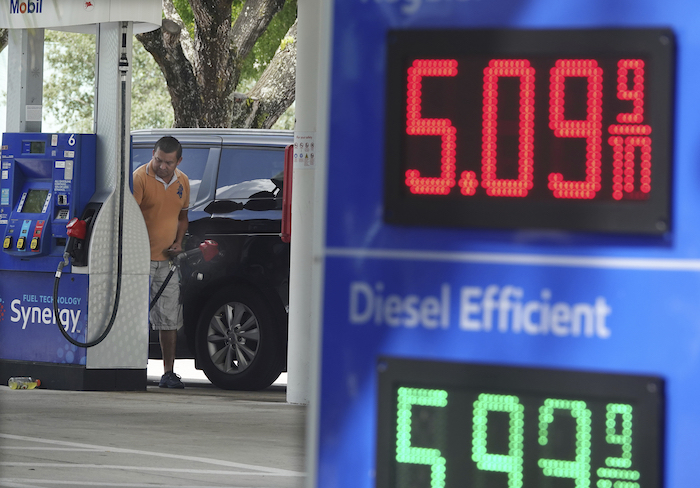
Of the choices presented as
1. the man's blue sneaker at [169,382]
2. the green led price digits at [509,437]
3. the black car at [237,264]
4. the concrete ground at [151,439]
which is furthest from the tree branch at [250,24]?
the green led price digits at [509,437]

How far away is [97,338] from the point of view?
9.85 metres

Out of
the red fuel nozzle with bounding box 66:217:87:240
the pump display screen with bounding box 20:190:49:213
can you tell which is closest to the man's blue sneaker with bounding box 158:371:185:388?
the red fuel nozzle with bounding box 66:217:87:240

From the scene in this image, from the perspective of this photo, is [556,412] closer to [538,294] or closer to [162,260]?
[538,294]

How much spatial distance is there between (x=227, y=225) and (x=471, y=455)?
23.4 feet

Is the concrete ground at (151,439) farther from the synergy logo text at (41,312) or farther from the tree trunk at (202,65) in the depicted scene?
the tree trunk at (202,65)

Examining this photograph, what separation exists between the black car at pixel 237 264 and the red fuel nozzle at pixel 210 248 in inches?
1.5

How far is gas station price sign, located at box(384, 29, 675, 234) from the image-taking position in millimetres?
3043

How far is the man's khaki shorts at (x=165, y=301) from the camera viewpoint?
400 inches

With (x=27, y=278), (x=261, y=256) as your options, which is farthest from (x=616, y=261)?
(x=27, y=278)

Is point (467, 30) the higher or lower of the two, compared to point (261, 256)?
higher

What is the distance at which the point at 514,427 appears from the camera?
3.15 meters

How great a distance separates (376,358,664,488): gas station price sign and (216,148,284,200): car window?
23.1ft

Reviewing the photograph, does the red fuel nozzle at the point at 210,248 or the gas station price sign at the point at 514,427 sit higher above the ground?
the red fuel nozzle at the point at 210,248

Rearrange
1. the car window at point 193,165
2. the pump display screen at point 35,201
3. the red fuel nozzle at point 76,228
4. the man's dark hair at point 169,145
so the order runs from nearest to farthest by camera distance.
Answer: the red fuel nozzle at point 76,228 → the man's dark hair at point 169,145 → the pump display screen at point 35,201 → the car window at point 193,165
